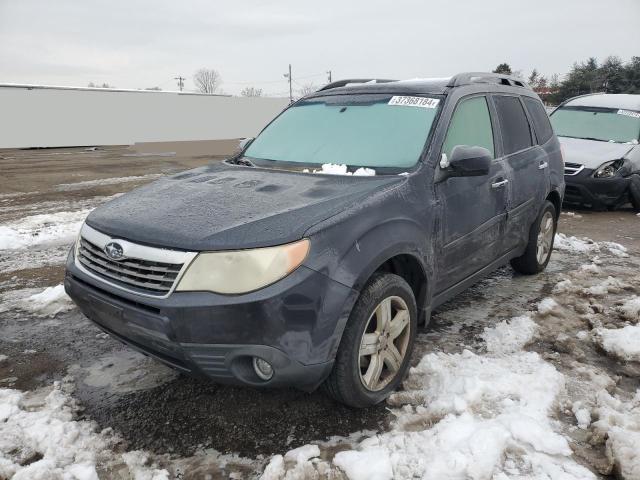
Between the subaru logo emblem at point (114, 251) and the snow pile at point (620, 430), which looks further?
the subaru logo emblem at point (114, 251)

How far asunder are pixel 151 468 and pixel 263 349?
0.80 m

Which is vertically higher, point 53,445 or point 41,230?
point 41,230

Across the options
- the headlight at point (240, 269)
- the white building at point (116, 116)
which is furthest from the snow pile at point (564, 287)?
the white building at point (116, 116)

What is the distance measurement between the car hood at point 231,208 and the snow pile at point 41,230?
391cm

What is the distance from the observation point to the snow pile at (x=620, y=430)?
2.27 meters

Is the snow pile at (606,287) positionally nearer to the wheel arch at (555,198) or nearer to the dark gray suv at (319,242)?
the wheel arch at (555,198)

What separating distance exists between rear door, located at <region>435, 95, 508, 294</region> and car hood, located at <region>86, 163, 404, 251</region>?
53cm

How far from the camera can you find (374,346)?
2662 mm

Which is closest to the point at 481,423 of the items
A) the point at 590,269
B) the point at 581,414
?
the point at 581,414

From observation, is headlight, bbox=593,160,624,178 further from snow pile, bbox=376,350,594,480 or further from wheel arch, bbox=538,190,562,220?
snow pile, bbox=376,350,594,480

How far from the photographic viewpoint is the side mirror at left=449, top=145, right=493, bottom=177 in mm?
3008

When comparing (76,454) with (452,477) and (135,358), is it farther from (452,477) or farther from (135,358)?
(452,477)

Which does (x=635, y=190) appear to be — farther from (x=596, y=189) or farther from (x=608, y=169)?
(x=596, y=189)

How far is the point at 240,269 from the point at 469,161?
1587 mm
